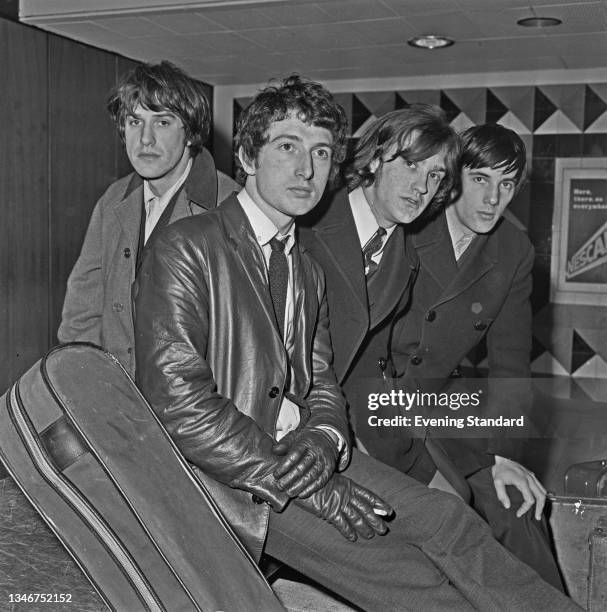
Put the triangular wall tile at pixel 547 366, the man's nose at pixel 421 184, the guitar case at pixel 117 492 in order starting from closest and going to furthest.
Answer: the guitar case at pixel 117 492, the man's nose at pixel 421 184, the triangular wall tile at pixel 547 366

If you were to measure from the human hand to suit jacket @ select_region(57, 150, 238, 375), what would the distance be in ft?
3.38

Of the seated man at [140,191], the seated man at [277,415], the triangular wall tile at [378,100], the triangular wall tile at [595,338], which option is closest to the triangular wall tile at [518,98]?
the triangular wall tile at [378,100]

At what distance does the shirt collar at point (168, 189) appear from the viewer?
205cm

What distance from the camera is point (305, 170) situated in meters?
1.58

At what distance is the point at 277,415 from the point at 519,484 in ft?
2.30

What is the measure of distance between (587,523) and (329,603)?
2.46 ft

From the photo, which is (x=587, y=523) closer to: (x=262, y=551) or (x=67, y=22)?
(x=262, y=551)

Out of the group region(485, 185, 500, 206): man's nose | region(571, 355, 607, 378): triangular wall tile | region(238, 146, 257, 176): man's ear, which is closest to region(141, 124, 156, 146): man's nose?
region(238, 146, 257, 176): man's ear

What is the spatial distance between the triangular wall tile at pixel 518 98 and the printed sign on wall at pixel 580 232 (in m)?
0.32

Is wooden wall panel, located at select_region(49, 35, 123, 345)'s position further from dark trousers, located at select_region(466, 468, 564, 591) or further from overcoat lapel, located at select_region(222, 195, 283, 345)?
dark trousers, located at select_region(466, 468, 564, 591)

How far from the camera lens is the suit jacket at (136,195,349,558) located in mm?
1421

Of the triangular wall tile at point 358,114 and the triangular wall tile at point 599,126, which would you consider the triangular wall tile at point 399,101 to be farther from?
the triangular wall tile at point 599,126

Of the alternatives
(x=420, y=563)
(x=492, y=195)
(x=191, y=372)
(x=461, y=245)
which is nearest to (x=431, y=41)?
(x=492, y=195)

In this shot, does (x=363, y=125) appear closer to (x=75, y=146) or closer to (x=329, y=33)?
(x=329, y=33)
